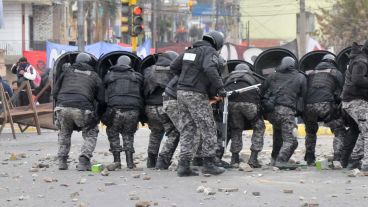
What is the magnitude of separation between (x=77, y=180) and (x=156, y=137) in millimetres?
1933

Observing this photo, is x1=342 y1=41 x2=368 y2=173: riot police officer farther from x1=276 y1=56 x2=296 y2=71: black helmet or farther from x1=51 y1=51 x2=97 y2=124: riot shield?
x1=51 y1=51 x2=97 y2=124: riot shield

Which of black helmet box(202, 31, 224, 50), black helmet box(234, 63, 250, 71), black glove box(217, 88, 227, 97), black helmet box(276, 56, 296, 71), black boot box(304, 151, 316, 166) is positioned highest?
black helmet box(202, 31, 224, 50)

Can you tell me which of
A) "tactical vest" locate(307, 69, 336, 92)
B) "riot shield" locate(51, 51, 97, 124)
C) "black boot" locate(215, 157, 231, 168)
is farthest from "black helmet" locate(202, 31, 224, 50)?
"riot shield" locate(51, 51, 97, 124)

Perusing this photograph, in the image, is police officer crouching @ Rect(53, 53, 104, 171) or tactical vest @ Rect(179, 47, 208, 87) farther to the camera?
police officer crouching @ Rect(53, 53, 104, 171)

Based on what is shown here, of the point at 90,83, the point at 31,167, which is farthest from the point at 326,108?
the point at 31,167

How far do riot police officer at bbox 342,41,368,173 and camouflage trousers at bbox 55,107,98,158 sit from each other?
3.73m

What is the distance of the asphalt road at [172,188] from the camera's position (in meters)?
10.6

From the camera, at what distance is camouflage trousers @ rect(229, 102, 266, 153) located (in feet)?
46.3

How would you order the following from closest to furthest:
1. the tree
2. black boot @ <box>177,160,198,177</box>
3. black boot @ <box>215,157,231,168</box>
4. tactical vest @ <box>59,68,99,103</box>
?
black boot @ <box>177,160,198,177</box>, black boot @ <box>215,157,231,168</box>, tactical vest @ <box>59,68,99,103</box>, the tree

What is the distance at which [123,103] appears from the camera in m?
14.1

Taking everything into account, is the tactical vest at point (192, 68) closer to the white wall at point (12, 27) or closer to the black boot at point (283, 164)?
the black boot at point (283, 164)

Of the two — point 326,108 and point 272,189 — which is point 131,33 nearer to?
point 326,108

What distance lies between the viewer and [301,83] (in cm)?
1425

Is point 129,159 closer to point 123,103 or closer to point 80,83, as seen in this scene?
Result: point 123,103
